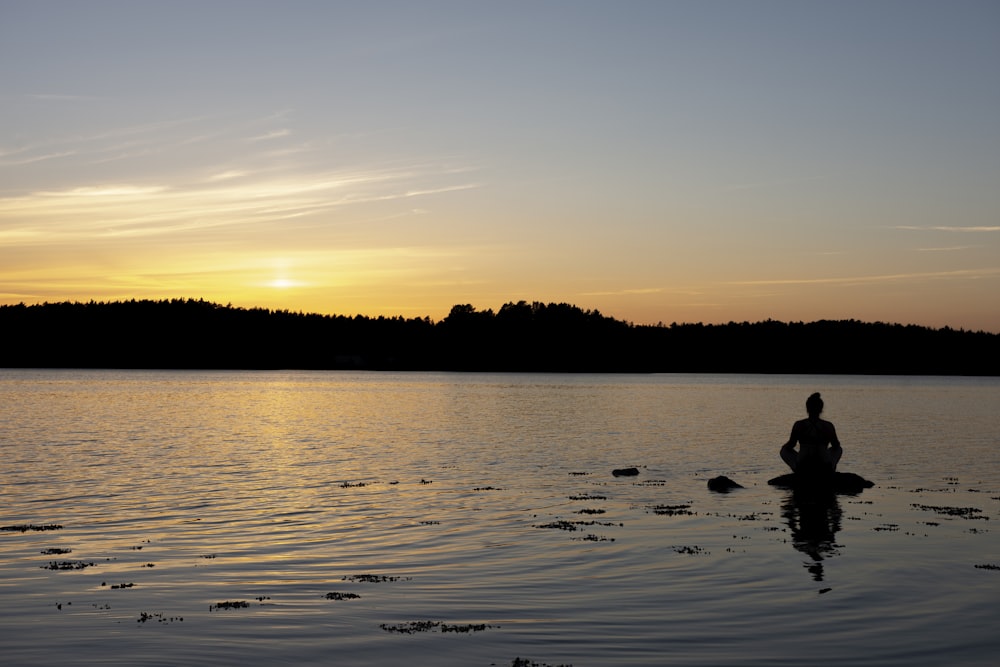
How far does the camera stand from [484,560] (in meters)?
22.1

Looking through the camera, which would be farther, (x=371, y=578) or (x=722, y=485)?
(x=722, y=485)

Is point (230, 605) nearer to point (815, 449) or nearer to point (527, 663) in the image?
point (527, 663)

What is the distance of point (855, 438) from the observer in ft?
212

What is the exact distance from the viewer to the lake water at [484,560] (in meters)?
14.9

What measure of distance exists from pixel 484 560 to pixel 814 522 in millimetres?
10621

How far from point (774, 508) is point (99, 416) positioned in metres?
67.0

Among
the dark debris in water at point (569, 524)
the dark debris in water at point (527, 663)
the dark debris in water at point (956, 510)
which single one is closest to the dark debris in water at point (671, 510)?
the dark debris in water at point (569, 524)

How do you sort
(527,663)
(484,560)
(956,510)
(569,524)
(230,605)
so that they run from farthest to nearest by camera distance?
(956,510) → (569,524) → (484,560) → (230,605) → (527,663)

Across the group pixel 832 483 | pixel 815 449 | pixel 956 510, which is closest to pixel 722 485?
pixel 815 449

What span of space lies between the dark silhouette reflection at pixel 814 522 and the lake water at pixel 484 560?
0.52 ft

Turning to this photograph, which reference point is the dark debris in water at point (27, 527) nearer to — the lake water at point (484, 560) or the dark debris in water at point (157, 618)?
the lake water at point (484, 560)

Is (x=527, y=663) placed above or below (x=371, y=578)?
above

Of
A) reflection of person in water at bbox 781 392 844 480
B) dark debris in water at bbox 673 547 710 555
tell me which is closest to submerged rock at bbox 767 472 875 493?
reflection of person in water at bbox 781 392 844 480

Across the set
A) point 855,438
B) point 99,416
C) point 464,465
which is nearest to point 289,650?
point 464,465
